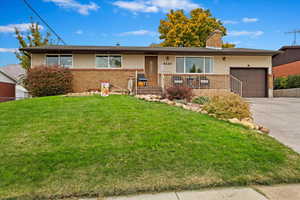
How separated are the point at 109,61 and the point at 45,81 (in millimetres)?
4139

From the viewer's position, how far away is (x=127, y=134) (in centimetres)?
411

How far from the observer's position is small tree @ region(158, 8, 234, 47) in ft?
78.6

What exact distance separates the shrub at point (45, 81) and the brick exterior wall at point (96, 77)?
1.34 metres

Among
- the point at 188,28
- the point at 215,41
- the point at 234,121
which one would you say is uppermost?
the point at 188,28

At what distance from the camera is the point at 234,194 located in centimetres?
246

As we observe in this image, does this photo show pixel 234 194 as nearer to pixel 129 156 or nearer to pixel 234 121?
pixel 129 156

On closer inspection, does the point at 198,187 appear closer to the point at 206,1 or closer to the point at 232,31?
the point at 206,1

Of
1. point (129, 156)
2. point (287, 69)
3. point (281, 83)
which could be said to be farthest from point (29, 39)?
point (287, 69)

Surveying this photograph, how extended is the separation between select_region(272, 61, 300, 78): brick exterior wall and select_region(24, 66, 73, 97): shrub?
19808 mm

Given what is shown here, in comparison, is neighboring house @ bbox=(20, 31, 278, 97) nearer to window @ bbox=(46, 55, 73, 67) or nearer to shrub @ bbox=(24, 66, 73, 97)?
window @ bbox=(46, 55, 73, 67)

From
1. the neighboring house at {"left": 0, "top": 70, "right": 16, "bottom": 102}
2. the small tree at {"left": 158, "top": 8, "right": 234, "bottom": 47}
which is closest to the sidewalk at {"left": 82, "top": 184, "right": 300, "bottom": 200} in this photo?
the neighboring house at {"left": 0, "top": 70, "right": 16, "bottom": 102}

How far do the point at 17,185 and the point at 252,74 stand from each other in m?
14.9

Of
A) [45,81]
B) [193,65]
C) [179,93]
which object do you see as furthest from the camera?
[193,65]

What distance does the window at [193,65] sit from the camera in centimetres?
1327
